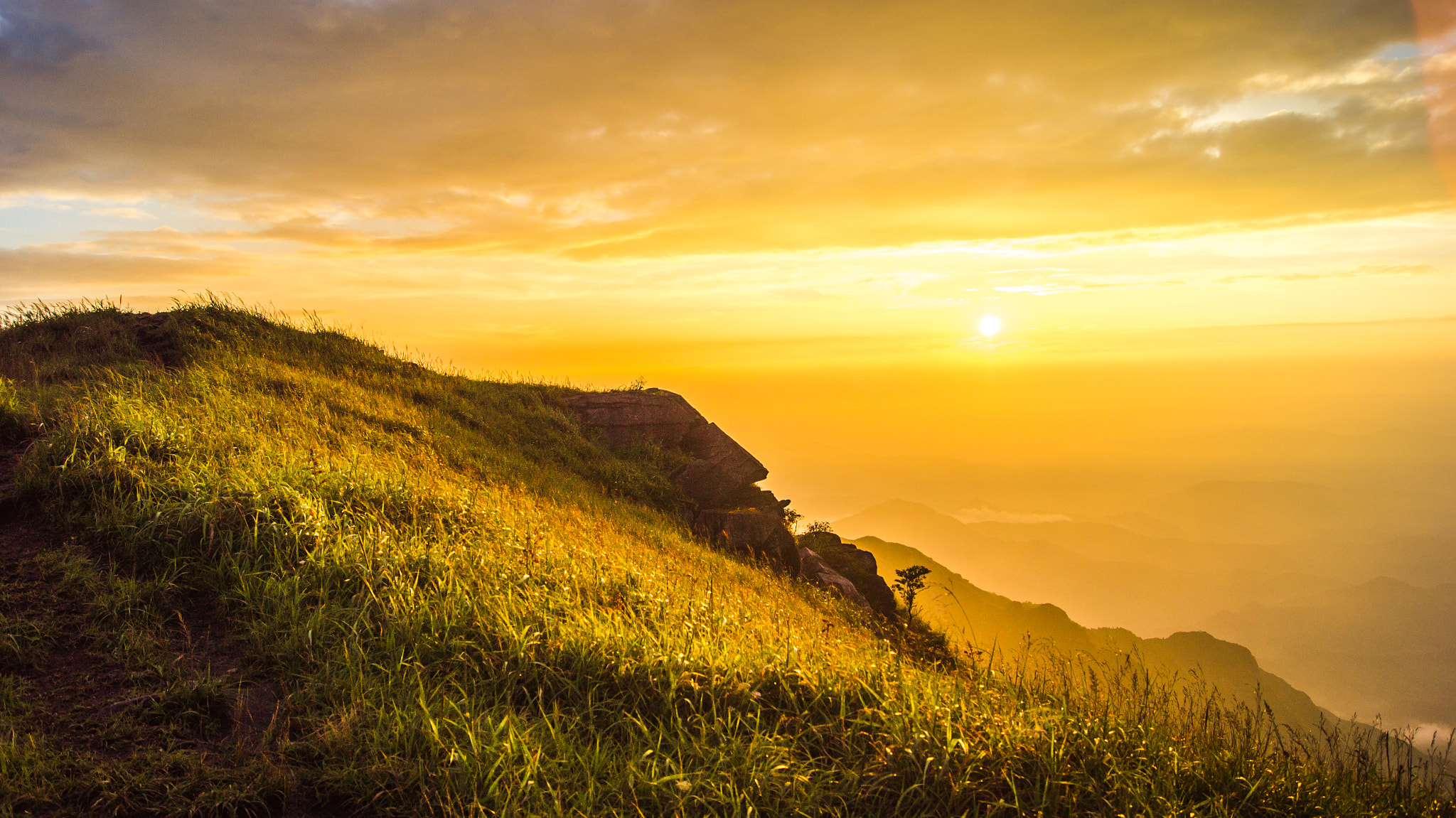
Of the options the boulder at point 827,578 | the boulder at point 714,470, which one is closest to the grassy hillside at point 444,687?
the boulder at point 827,578

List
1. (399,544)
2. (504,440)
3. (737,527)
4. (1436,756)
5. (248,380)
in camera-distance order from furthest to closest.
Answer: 1. (504,440)
2. (737,527)
3. (248,380)
4. (399,544)
5. (1436,756)

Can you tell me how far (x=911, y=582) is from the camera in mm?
17844

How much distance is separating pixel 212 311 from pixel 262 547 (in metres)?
13.6

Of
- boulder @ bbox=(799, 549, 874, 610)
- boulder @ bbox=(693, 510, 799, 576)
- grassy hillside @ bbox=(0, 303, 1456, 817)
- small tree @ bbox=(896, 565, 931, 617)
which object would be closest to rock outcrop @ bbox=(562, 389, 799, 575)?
boulder @ bbox=(693, 510, 799, 576)

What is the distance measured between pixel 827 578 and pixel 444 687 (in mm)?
10997

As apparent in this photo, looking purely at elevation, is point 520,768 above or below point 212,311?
below

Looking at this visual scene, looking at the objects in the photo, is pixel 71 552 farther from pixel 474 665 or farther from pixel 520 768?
pixel 520 768

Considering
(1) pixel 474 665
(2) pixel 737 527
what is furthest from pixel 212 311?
(1) pixel 474 665

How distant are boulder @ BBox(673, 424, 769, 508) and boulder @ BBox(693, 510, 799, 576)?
5.40ft

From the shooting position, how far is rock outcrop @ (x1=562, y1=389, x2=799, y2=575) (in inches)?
551

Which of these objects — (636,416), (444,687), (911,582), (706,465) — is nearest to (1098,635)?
(911,582)

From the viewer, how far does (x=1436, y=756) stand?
204 inches

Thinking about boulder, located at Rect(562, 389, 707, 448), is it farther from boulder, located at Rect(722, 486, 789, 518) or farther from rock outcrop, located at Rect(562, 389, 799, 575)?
boulder, located at Rect(722, 486, 789, 518)

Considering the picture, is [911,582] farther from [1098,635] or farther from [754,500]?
→ [1098,635]
